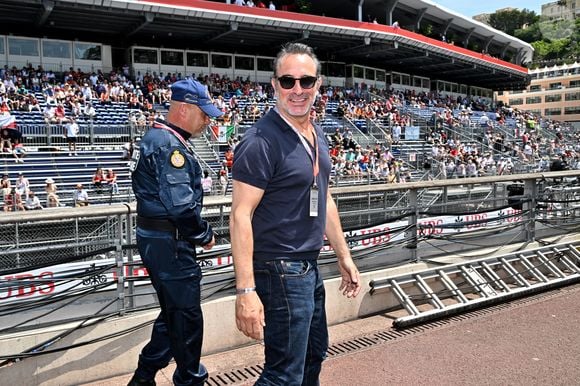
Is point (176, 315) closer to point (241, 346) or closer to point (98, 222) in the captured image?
point (241, 346)

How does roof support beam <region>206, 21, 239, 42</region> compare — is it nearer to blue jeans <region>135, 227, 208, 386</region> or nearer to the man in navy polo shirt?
blue jeans <region>135, 227, 208, 386</region>

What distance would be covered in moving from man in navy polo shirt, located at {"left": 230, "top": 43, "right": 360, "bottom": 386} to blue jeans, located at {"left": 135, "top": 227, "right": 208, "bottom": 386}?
0.63 metres

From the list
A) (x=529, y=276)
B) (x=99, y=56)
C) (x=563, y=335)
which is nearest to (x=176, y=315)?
(x=563, y=335)

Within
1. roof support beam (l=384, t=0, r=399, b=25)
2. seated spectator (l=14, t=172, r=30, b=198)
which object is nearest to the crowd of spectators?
seated spectator (l=14, t=172, r=30, b=198)

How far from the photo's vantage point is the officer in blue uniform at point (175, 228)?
280cm

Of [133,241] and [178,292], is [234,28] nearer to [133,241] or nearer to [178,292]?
[133,241]

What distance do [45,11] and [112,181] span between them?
36.2ft

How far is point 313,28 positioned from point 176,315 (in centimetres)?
2634

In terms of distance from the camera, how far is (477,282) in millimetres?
5484

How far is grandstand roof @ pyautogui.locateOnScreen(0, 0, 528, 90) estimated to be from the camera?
2220cm

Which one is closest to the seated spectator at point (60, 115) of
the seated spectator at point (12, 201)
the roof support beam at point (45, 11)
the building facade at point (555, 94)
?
the seated spectator at point (12, 201)

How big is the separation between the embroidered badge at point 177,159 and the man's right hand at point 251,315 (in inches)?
35.1

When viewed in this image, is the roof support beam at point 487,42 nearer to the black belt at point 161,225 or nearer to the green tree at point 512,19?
the black belt at point 161,225

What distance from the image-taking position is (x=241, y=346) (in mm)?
4227
